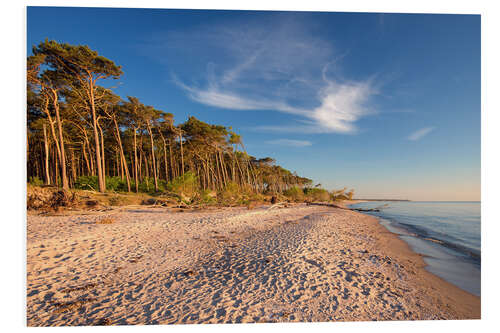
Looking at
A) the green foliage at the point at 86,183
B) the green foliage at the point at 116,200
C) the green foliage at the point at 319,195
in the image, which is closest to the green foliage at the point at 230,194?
the green foliage at the point at 116,200

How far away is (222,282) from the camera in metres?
3.16

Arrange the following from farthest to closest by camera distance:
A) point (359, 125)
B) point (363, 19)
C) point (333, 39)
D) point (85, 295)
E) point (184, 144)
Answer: point (184, 144)
point (359, 125)
point (333, 39)
point (363, 19)
point (85, 295)

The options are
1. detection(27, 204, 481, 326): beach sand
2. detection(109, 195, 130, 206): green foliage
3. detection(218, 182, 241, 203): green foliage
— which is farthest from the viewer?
detection(218, 182, 241, 203): green foliage

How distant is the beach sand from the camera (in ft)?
7.93

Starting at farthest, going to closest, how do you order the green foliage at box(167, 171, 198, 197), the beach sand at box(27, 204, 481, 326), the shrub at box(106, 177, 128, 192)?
the shrub at box(106, 177, 128, 192) < the green foliage at box(167, 171, 198, 197) < the beach sand at box(27, 204, 481, 326)

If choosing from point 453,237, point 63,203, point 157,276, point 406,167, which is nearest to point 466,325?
point 406,167

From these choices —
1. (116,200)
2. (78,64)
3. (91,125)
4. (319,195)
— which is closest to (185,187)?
(116,200)

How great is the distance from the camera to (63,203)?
7.75 m

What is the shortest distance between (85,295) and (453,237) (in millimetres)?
11669

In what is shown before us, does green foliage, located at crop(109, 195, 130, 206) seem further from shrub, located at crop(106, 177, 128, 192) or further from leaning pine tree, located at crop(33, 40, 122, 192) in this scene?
shrub, located at crop(106, 177, 128, 192)

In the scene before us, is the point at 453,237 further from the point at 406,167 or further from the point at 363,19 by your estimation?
the point at 363,19

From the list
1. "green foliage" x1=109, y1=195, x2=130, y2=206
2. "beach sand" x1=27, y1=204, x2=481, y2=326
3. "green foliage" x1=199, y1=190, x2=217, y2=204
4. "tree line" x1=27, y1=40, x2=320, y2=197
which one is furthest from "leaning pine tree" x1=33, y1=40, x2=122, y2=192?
"green foliage" x1=199, y1=190, x2=217, y2=204

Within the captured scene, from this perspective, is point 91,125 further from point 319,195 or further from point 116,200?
point 319,195

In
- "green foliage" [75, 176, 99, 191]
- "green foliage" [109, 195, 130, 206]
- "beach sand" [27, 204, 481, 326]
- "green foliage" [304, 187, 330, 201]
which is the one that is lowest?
"green foliage" [304, 187, 330, 201]
